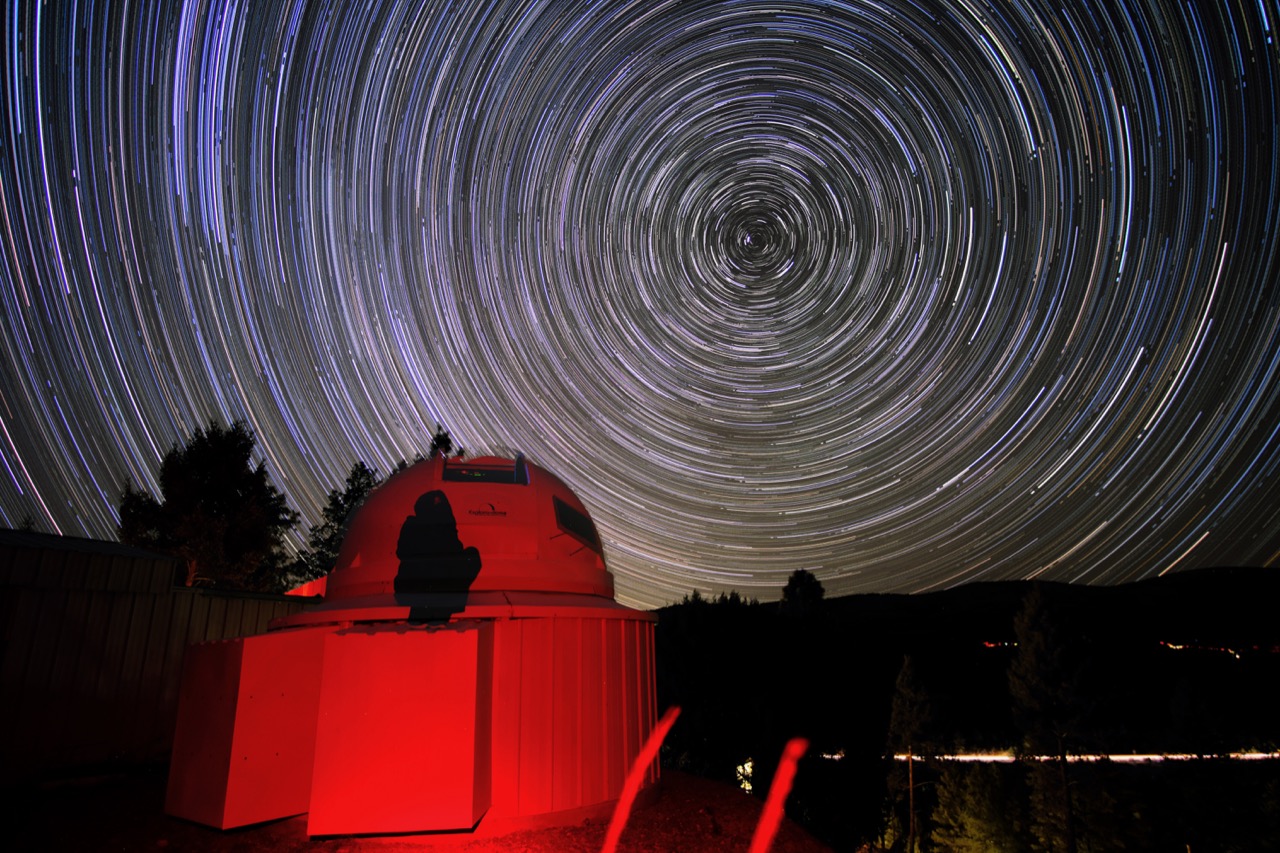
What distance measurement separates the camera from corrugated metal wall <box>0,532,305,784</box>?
7.52m

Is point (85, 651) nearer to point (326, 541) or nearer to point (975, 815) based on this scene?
point (326, 541)

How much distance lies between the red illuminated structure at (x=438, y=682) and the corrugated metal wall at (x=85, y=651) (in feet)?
11.1

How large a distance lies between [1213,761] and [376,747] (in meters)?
36.4

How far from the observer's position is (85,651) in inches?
320

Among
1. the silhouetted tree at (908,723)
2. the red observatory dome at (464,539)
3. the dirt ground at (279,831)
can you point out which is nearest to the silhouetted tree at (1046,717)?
the silhouetted tree at (908,723)

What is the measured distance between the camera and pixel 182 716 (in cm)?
541

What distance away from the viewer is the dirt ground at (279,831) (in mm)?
5305

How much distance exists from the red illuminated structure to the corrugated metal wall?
337 centimetres

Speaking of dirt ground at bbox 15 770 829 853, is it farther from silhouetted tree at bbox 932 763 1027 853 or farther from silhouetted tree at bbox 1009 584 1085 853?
silhouetted tree at bbox 1009 584 1085 853

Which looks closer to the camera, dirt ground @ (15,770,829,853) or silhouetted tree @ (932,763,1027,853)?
dirt ground @ (15,770,829,853)

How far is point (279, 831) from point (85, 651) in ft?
15.9

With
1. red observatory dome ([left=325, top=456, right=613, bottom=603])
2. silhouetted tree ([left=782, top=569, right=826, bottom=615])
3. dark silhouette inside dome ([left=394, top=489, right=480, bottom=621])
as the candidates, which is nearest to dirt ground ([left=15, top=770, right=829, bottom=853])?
dark silhouette inside dome ([left=394, top=489, right=480, bottom=621])

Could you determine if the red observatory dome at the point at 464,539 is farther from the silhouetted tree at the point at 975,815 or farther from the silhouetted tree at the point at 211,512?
the silhouetted tree at the point at 975,815

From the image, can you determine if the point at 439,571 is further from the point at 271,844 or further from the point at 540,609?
the point at 271,844
